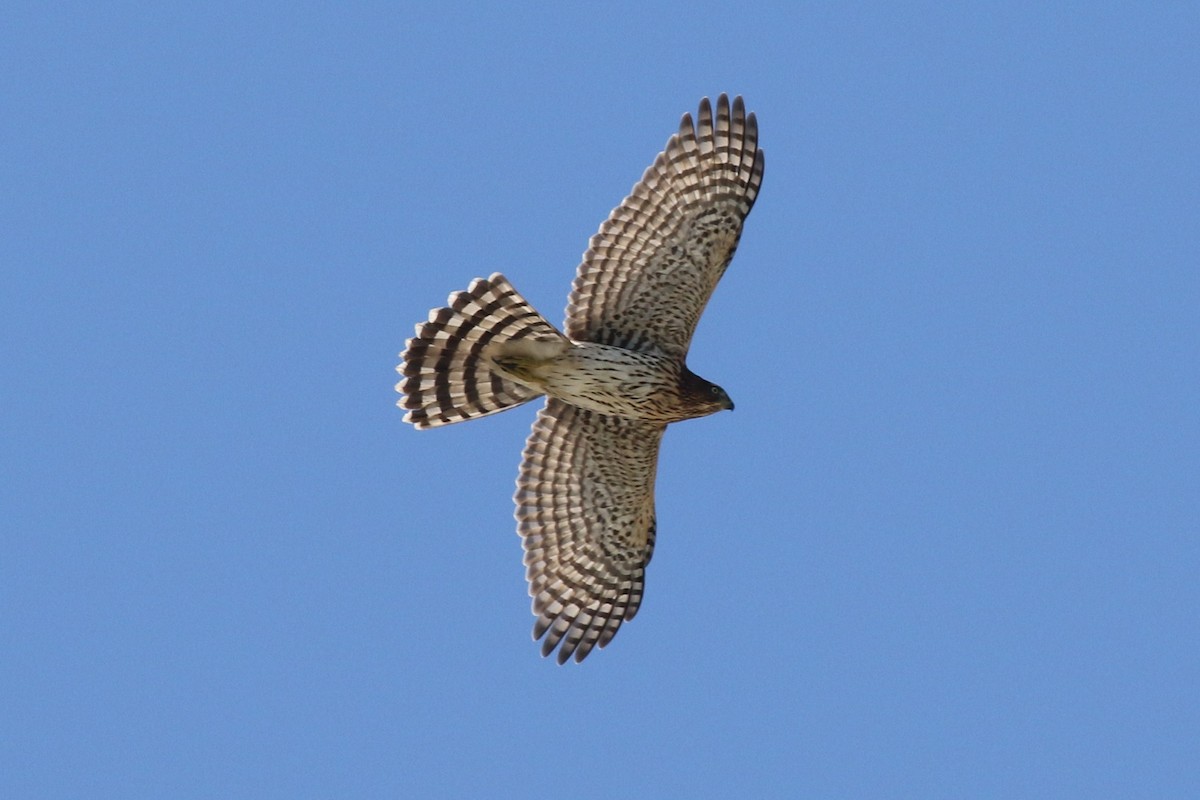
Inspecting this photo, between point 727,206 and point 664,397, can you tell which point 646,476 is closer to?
A: point 664,397

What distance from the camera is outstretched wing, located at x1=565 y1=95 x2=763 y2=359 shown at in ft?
45.9

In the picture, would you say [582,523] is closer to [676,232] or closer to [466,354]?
[466,354]

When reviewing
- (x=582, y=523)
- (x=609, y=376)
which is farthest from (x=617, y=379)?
(x=582, y=523)

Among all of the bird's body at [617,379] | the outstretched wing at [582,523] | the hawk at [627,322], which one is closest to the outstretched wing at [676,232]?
the hawk at [627,322]

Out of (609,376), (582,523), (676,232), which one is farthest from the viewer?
(582,523)

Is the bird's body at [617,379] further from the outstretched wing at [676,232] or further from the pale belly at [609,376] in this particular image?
the outstretched wing at [676,232]

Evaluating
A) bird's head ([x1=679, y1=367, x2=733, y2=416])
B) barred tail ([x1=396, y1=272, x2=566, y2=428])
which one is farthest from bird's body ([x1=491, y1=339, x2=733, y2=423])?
barred tail ([x1=396, y1=272, x2=566, y2=428])

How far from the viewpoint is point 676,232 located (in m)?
14.0

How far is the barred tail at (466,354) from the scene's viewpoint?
13891 mm

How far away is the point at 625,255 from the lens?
1404 cm

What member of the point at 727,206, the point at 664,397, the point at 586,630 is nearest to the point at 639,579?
the point at 586,630

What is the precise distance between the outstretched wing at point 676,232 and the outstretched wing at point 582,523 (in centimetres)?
105

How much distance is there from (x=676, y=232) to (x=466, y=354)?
5.63 feet

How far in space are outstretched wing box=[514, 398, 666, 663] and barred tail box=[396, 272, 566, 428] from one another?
573mm
